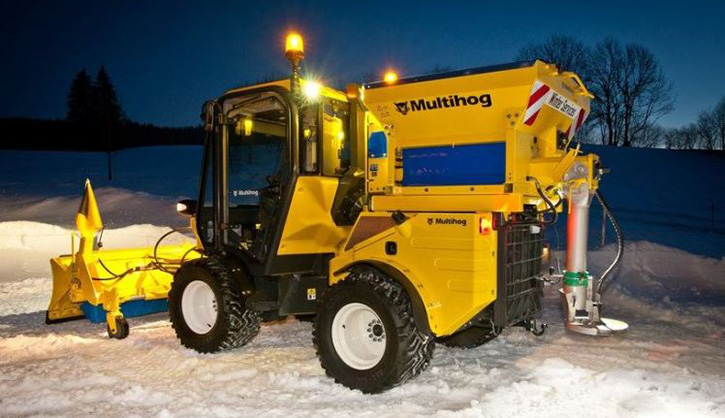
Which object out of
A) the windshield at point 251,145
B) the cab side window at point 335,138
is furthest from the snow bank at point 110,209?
the cab side window at point 335,138

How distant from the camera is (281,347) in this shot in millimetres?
6008

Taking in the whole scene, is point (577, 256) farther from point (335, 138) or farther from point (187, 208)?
point (187, 208)

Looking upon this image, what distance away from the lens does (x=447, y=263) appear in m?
4.42

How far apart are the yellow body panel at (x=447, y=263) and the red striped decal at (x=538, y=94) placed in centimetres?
94

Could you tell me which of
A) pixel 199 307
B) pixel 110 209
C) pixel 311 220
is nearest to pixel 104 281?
pixel 199 307

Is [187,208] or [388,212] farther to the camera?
[187,208]

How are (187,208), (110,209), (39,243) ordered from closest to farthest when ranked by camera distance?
1. (187,208)
2. (39,243)
3. (110,209)

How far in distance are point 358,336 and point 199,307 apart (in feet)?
6.47

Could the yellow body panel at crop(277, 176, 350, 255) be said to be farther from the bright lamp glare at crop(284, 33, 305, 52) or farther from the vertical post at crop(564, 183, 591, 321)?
the vertical post at crop(564, 183, 591, 321)

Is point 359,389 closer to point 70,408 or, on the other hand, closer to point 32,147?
point 70,408

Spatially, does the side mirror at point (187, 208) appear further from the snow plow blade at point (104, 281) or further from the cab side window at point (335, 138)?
the cab side window at point (335, 138)

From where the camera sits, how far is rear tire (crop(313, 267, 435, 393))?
446 centimetres

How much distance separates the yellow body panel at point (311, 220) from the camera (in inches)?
207

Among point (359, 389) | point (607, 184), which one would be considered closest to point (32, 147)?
point (607, 184)
